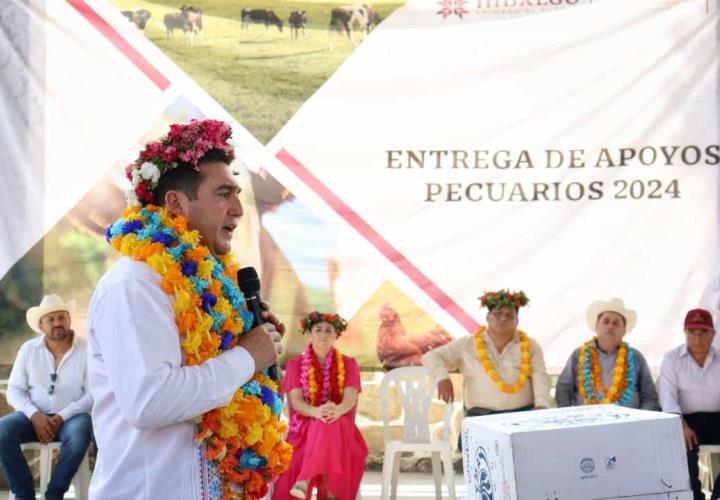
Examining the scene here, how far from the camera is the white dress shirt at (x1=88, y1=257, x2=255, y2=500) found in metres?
1.81

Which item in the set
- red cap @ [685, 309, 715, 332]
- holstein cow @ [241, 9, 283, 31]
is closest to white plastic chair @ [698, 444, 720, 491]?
red cap @ [685, 309, 715, 332]

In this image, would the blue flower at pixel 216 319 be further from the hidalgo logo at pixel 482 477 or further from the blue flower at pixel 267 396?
the hidalgo logo at pixel 482 477

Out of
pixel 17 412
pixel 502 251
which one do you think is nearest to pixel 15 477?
pixel 17 412

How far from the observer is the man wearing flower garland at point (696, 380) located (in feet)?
17.5

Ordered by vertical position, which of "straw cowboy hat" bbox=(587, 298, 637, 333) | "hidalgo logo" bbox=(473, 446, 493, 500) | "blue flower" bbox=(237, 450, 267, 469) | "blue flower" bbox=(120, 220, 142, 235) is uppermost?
"straw cowboy hat" bbox=(587, 298, 637, 333)

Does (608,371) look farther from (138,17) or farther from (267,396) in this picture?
(267,396)

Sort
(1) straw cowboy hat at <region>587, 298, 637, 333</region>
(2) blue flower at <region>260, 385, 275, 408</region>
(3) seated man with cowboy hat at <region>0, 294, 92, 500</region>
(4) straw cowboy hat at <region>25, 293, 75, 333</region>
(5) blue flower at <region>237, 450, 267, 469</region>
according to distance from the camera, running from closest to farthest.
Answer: (5) blue flower at <region>237, 450, 267, 469</region> < (2) blue flower at <region>260, 385, 275, 408</region> < (3) seated man with cowboy hat at <region>0, 294, 92, 500</region> < (1) straw cowboy hat at <region>587, 298, 637, 333</region> < (4) straw cowboy hat at <region>25, 293, 75, 333</region>

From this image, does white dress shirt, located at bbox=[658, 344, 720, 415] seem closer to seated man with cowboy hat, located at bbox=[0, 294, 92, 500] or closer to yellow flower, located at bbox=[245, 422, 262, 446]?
seated man with cowboy hat, located at bbox=[0, 294, 92, 500]

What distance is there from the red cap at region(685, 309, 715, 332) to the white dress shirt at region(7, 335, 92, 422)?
3280 mm

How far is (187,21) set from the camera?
6090 mm

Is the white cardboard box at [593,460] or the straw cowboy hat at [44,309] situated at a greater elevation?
the straw cowboy hat at [44,309]

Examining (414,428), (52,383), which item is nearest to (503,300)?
(414,428)

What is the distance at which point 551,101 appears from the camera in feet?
19.4

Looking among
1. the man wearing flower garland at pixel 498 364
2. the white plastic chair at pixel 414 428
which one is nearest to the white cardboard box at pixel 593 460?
the white plastic chair at pixel 414 428
